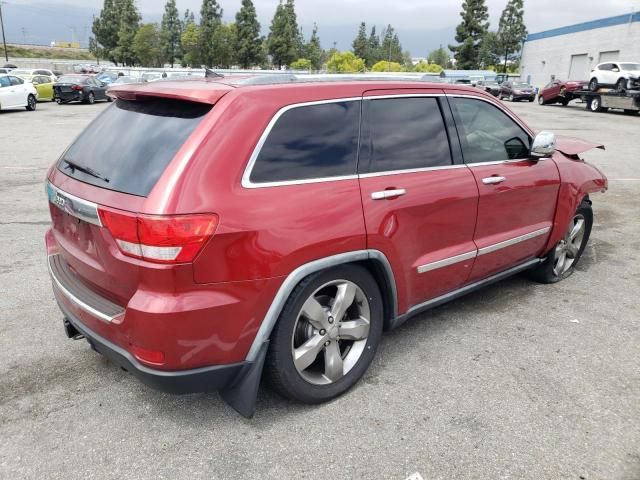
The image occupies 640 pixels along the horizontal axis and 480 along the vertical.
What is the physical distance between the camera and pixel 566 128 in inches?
758

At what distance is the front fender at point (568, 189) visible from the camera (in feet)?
14.6

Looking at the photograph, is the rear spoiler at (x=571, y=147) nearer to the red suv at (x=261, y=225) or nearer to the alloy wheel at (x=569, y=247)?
the alloy wheel at (x=569, y=247)

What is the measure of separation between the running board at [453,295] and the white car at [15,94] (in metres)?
22.7

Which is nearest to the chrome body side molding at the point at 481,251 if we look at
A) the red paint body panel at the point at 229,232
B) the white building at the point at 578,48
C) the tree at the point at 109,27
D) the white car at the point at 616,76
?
the red paint body panel at the point at 229,232

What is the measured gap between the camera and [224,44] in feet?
233

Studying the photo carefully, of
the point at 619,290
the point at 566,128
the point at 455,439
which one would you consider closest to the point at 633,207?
the point at 619,290

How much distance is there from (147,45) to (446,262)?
254ft

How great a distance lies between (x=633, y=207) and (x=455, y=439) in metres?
6.40

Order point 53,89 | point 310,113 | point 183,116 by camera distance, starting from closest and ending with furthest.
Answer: point 183,116 → point 310,113 → point 53,89

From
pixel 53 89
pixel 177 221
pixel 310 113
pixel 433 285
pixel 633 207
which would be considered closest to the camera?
pixel 177 221

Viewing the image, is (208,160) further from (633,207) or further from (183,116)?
(633,207)

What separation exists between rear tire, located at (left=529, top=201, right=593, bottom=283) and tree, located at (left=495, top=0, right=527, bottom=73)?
3111 inches

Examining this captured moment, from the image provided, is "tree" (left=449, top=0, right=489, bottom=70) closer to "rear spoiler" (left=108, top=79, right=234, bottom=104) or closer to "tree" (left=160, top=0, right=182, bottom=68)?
"tree" (left=160, top=0, right=182, bottom=68)

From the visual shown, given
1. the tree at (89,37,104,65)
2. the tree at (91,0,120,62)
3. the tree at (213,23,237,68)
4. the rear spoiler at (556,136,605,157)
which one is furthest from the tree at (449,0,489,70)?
the rear spoiler at (556,136,605,157)
